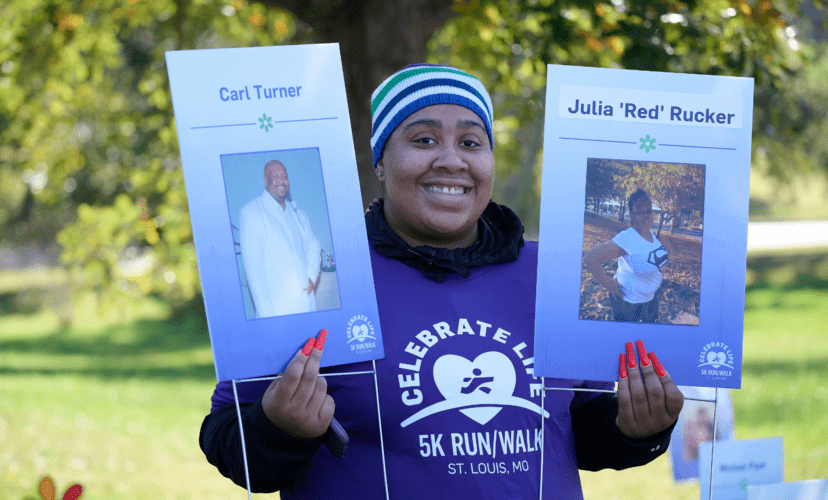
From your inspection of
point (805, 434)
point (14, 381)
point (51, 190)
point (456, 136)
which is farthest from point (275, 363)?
point (14, 381)

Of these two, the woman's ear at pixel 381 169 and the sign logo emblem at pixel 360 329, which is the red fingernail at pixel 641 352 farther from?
the woman's ear at pixel 381 169

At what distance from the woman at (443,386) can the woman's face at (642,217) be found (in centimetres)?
29

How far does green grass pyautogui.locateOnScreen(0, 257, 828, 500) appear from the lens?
263 inches

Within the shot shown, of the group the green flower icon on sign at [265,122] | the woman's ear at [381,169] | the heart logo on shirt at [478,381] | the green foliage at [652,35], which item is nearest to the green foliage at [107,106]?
the green foliage at [652,35]

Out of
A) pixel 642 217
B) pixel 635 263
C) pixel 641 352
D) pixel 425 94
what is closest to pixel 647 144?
pixel 642 217

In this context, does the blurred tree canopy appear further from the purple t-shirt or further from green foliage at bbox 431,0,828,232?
the purple t-shirt

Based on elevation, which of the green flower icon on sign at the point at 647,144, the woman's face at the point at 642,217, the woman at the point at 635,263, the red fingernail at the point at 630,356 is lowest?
the red fingernail at the point at 630,356

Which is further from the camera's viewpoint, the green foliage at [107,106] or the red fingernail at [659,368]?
the green foliage at [107,106]

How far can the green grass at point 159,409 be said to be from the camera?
6.67 meters

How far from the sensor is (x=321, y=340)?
64.2 inches

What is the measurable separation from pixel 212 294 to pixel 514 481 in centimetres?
84

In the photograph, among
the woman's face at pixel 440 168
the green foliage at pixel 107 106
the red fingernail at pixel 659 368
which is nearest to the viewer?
the red fingernail at pixel 659 368

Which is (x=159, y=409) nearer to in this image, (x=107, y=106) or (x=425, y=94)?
(x=107, y=106)

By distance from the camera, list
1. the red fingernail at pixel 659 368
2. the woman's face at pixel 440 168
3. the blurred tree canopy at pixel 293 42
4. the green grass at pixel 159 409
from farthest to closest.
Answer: the green grass at pixel 159 409 < the blurred tree canopy at pixel 293 42 < the woman's face at pixel 440 168 < the red fingernail at pixel 659 368
